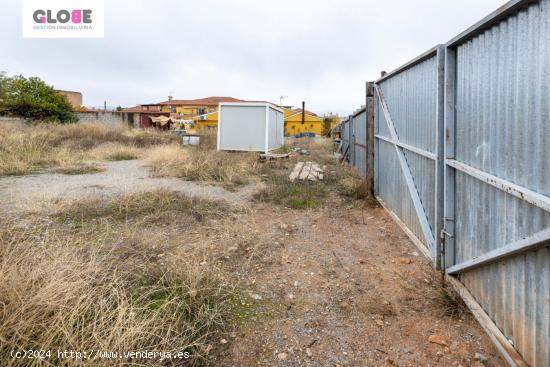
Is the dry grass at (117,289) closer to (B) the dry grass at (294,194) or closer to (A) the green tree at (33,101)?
(B) the dry grass at (294,194)

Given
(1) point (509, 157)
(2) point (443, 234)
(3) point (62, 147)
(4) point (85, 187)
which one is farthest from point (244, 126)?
(1) point (509, 157)

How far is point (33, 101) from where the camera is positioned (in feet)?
85.0

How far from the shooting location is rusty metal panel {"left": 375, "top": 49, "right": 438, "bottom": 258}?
11.6ft

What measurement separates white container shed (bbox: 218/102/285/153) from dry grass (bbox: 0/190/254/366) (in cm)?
917

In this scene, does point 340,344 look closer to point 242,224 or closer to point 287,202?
point 242,224

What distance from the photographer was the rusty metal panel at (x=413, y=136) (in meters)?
3.54

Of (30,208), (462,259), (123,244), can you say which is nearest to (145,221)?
(123,244)

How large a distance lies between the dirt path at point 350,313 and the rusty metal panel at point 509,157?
1.13 ft

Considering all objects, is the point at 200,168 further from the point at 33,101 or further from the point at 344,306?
the point at 33,101

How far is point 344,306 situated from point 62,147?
14.1 metres

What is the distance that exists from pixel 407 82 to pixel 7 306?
4.59 metres

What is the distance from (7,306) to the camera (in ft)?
7.07

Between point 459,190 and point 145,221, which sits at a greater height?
point 459,190

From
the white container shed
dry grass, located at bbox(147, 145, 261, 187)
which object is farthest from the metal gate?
the white container shed
